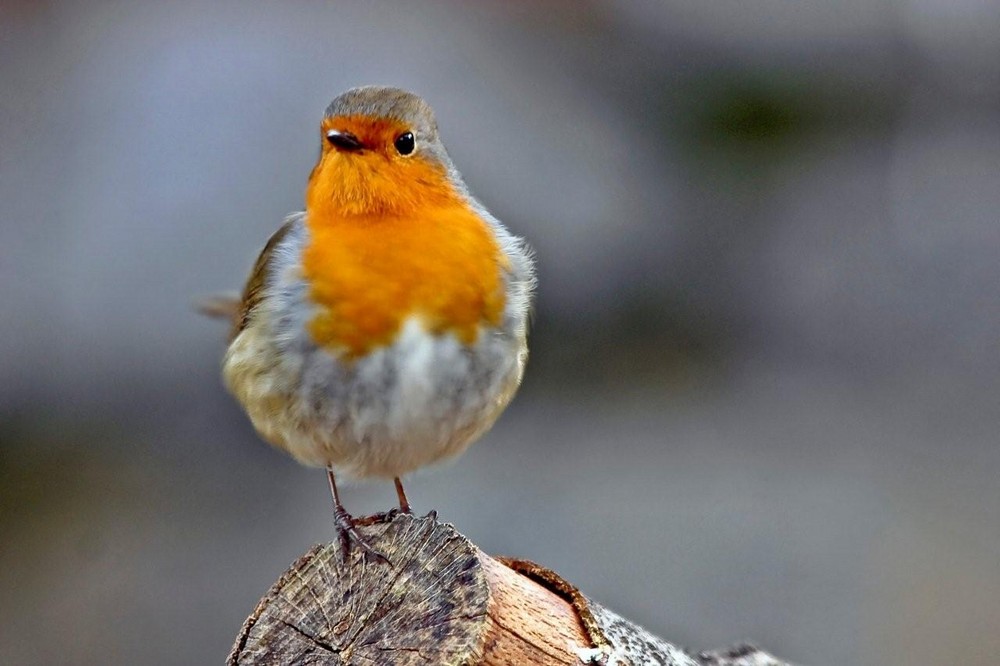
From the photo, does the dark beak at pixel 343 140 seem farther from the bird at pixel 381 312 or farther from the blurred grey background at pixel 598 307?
the blurred grey background at pixel 598 307

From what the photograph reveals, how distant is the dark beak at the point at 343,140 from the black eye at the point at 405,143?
8 cm

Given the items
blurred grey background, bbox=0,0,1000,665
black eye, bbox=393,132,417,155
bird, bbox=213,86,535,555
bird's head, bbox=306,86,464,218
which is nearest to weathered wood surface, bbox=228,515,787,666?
bird, bbox=213,86,535,555

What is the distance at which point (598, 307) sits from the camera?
458cm

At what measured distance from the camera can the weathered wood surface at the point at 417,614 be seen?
5.21 ft

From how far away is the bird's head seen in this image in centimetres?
213

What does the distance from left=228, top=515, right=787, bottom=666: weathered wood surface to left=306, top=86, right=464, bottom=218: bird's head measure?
618mm

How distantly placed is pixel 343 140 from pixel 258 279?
1.16 ft

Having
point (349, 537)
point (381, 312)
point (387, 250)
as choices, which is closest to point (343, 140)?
point (387, 250)

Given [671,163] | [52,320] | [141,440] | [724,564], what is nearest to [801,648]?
[724,564]

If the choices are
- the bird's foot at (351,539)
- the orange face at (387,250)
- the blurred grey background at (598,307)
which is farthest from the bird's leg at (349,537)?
the blurred grey background at (598,307)

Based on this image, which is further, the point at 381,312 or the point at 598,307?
the point at 598,307

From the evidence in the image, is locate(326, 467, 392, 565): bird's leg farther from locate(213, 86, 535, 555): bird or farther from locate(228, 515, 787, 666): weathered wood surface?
locate(213, 86, 535, 555): bird

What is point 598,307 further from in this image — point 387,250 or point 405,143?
point 387,250

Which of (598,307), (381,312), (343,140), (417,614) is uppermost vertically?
(598,307)
